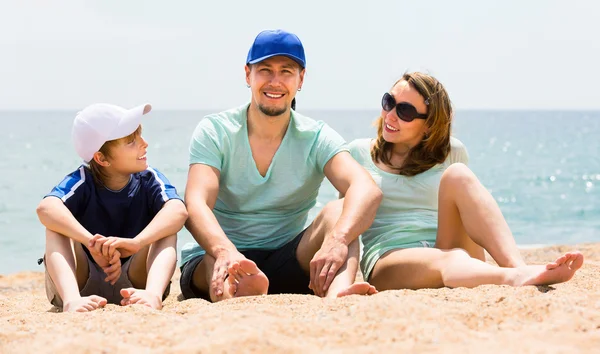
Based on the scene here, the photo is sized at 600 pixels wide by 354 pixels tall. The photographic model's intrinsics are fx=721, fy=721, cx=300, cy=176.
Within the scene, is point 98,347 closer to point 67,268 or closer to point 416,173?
point 67,268

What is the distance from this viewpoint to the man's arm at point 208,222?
400 centimetres

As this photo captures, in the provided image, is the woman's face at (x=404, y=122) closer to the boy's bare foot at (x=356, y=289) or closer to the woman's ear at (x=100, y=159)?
the boy's bare foot at (x=356, y=289)

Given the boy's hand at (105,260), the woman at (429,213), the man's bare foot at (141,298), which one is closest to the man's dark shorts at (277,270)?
the woman at (429,213)

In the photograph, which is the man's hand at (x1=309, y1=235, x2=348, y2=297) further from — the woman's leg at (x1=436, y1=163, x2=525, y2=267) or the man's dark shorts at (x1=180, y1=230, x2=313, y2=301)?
the woman's leg at (x1=436, y1=163, x2=525, y2=267)

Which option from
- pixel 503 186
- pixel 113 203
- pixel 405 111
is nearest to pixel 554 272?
pixel 405 111

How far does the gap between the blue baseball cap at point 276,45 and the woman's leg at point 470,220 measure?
1217 millimetres

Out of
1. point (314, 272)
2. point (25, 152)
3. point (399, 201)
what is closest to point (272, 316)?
point (314, 272)

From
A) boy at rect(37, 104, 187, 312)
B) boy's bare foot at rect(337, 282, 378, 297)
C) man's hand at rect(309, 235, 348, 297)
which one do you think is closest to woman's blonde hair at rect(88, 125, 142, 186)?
boy at rect(37, 104, 187, 312)

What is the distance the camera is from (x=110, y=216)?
170 inches

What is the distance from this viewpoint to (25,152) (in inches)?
1371

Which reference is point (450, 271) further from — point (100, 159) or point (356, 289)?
point (100, 159)

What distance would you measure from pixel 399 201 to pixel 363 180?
0.38 meters

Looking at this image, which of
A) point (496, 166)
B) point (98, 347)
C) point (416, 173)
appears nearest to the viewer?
point (98, 347)

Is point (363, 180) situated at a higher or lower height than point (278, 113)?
lower
